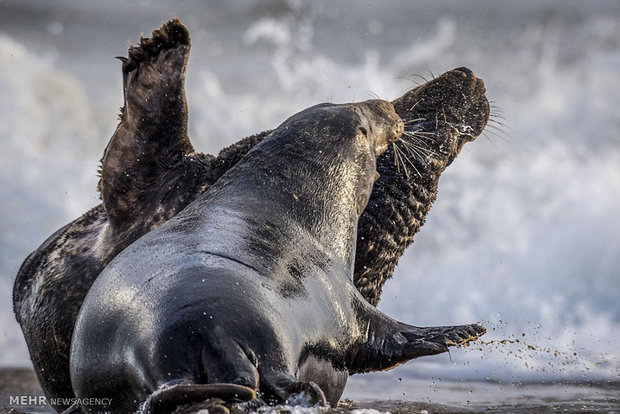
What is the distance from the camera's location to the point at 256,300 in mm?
4992

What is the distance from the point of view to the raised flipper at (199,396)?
165 inches

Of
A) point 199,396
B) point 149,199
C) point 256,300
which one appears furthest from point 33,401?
point 199,396

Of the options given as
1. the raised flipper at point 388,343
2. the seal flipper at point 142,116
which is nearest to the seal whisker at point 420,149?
the seal flipper at point 142,116

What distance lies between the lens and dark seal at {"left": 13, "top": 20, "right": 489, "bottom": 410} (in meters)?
7.62

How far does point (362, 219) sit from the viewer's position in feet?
26.7

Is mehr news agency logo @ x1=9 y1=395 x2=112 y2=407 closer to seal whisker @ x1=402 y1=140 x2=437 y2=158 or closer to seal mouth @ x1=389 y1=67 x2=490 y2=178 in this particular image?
seal mouth @ x1=389 y1=67 x2=490 y2=178

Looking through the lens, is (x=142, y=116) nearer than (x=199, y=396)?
No

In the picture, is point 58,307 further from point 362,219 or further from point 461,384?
point 461,384

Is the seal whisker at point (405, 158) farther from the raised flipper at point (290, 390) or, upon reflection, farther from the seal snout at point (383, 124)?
the raised flipper at point (290, 390)

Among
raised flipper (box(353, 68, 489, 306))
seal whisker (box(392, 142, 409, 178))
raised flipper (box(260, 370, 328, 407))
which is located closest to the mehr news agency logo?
raised flipper (box(353, 68, 489, 306))

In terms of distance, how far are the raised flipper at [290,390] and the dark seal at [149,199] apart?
10.4 feet

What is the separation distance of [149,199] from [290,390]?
11.7ft

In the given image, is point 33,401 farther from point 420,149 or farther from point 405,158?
point 420,149

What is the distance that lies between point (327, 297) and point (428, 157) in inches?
126
